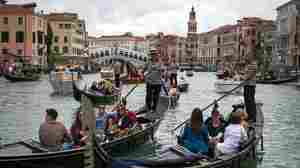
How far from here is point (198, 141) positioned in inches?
223

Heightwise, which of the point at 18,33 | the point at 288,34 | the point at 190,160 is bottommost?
the point at 190,160

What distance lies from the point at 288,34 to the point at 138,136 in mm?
42967

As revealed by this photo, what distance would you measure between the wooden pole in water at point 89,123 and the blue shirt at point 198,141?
1623 millimetres

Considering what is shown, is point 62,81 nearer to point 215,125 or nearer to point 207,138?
point 215,125

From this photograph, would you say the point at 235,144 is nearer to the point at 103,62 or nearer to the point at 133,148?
the point at 133,148

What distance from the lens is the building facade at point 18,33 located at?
133 ft

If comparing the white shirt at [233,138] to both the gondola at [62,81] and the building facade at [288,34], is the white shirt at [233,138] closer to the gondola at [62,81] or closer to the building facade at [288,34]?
the gondola at [62,81]

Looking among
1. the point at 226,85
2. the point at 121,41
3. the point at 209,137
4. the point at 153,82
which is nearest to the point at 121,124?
the point at 209,137

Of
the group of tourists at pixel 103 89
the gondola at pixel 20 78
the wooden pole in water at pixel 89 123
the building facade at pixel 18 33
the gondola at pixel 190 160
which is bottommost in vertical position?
the gondola at pixel 20 78

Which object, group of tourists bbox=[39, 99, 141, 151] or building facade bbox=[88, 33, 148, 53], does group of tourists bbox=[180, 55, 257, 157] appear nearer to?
group of tourists bbox=[39, 99, 141, 151]

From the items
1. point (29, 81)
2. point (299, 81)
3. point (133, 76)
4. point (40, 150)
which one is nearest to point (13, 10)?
point (29, 81)

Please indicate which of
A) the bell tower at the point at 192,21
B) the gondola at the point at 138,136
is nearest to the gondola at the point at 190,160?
the gondola at the point at 138,136

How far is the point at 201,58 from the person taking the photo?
332 ft

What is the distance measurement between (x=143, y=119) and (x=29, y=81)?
23160mm
